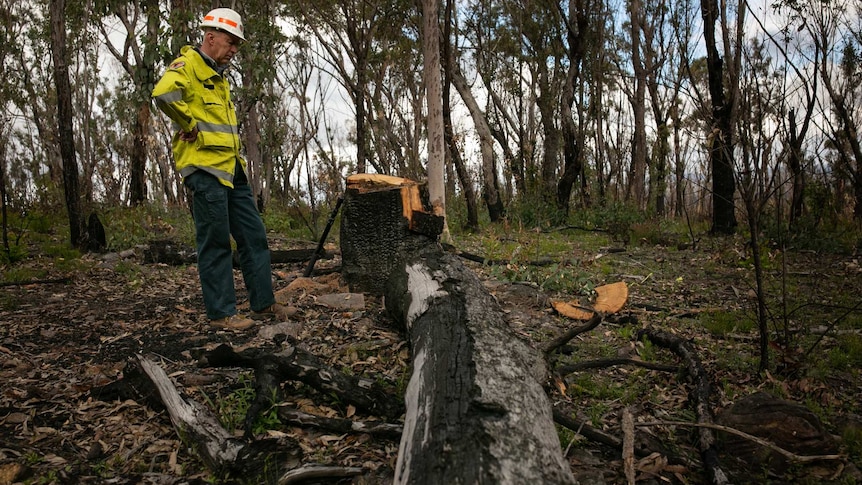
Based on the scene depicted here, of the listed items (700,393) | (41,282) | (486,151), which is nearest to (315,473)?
(700,393)

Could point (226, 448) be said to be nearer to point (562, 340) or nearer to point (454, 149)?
point (562, 340)

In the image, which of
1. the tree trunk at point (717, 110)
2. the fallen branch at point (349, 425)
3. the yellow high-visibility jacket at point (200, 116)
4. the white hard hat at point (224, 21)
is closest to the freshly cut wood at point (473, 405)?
the fallen branch at point (349, 425)

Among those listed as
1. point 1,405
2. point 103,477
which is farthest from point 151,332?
point 103,477

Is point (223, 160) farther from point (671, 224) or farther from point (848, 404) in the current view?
point (671, 224)

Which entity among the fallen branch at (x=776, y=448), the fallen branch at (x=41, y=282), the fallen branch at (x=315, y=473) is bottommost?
the fallen branch at (x=776, y=448)

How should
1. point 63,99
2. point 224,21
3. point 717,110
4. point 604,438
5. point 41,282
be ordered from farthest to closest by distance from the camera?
point 717,110
point 63,99
point 41,282
point 224,21
point 604,438

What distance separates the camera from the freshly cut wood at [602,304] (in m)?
4.74

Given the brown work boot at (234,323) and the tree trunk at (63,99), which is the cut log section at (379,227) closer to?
the brown work boot at (234,323)

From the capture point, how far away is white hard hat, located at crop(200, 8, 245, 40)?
13.0 feet

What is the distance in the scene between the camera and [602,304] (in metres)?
4.97

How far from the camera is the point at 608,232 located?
10.3 meters

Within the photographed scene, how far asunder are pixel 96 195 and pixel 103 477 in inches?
667

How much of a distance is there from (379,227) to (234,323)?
5.00 feet

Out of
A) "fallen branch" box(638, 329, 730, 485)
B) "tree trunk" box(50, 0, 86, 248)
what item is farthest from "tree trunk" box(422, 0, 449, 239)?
"fallen branch" box(638, 329, 730, 485)
